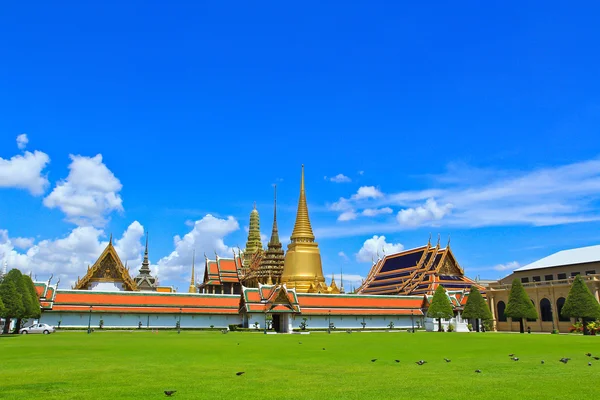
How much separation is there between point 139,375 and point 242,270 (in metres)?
A: 83.3

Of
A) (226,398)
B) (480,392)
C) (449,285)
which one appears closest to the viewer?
(226,398)

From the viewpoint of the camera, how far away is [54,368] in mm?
16703

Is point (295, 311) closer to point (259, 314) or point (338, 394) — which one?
point (259, 314)

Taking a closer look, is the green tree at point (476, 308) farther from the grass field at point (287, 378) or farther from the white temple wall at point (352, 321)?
the grass field at point (287, 378)

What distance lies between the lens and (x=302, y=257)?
285 feet

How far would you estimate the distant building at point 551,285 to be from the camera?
5884cm

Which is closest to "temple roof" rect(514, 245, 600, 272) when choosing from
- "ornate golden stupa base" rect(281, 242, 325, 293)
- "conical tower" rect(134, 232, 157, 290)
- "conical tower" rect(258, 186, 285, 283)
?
"ornate golden stupa base" rect(281, 242, 325, 293)

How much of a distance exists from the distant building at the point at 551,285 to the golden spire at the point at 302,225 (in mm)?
30958

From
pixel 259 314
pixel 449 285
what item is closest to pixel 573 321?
pixel 449 285

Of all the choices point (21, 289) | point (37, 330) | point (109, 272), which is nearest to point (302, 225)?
point (109, 272)

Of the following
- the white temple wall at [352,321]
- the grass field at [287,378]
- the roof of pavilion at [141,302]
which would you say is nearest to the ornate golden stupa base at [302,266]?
the white temple wall at [352,321]

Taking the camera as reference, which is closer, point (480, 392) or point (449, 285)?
point (480, 392)

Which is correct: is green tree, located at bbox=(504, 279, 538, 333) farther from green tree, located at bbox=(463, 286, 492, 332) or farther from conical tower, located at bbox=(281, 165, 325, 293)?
conical tower, located at bbox=(281, 165, 325, 293)

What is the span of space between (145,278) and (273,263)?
29.2 metres
